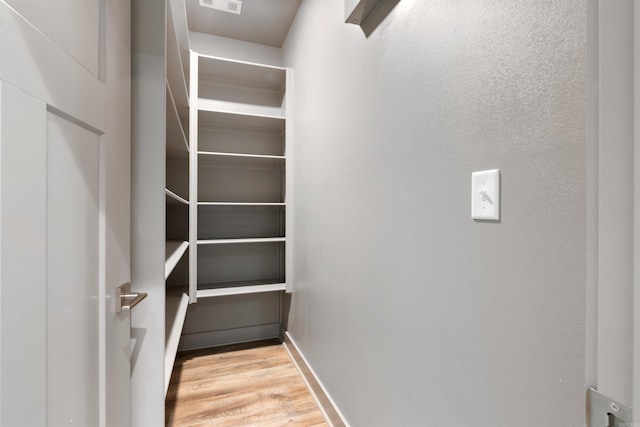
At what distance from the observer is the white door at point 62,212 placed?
452 mm

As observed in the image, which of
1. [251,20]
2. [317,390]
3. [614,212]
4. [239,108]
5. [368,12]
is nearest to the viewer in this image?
[614,212]

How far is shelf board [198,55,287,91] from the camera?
233cm

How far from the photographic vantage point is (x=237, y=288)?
2.39 metres

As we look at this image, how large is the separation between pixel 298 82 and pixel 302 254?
4.10 feet

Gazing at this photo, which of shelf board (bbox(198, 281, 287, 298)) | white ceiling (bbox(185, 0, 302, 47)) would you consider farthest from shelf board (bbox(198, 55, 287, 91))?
shelf board (bbox(198, 281, 287, 298))

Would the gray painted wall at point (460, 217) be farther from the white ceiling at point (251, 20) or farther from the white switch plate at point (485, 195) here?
the white ceiling at point (251, 20)

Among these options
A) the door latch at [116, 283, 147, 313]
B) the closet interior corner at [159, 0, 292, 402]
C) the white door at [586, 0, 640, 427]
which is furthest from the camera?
the closet interior corner at [159, 0, 292, 402]

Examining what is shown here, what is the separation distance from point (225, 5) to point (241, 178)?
1.27 metres

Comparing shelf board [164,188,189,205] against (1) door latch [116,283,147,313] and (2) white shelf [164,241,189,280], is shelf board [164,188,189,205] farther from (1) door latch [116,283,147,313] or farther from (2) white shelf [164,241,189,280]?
(1) door latch [116,283,147,313]

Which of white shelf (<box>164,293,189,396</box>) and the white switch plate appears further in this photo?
white shelf (<box>164,293,189,396</box>)

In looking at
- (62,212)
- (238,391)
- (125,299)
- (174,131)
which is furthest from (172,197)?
(238,391)

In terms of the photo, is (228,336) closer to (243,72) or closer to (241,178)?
(241,178)

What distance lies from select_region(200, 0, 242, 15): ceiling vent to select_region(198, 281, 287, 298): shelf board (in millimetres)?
2057

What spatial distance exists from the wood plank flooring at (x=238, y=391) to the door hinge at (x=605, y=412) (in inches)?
58.2
